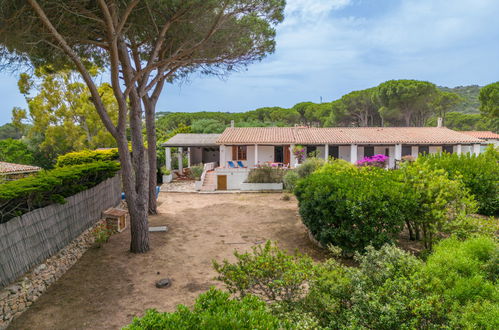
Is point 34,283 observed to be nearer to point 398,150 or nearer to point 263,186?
point 263,186

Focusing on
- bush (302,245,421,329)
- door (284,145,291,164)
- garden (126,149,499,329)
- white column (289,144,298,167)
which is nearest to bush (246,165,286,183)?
white column (289,144,298,167)

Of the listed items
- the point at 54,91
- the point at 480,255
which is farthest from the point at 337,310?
the point at 54,91

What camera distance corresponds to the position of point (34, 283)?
5867 millimetres

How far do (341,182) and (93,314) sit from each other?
611 centimetres

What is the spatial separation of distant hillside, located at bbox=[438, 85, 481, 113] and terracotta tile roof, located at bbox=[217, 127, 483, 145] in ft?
110

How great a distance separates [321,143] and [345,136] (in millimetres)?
2932

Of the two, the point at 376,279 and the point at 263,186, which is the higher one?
the point at 376,279

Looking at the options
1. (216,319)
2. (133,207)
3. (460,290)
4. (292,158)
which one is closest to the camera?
(216,319)

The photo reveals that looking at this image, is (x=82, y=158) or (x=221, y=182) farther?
(x=221, y=182)

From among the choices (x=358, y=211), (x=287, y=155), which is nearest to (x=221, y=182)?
(x=287, y=155)

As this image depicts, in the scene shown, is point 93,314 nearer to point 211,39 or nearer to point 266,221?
point 266,221

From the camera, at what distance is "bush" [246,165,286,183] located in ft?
66.7

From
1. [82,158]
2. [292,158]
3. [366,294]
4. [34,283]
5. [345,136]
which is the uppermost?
[345,136]

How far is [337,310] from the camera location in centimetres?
354
